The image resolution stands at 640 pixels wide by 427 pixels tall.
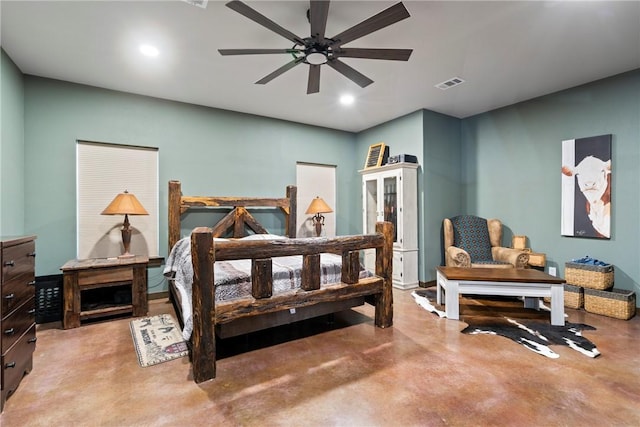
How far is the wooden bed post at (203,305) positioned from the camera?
6.63 feet

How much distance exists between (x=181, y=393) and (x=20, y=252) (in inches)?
56.1

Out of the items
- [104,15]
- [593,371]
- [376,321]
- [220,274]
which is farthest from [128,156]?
[593,371]

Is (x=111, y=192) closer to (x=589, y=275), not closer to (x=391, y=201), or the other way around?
(x=391, y=201)

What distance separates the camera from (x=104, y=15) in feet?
7.80

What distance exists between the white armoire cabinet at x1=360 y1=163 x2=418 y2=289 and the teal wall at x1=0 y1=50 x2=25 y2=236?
443 centimetres

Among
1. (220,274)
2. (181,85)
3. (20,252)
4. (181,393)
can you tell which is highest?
(181,85)

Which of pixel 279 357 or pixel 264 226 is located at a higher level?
pixel 264 226

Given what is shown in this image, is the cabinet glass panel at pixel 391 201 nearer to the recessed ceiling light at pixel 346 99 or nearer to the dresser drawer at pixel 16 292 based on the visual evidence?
the recessed ceiling light at pixel 346 99

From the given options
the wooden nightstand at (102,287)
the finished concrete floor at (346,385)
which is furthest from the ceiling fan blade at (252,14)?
the wooden nightstand at (102,287)

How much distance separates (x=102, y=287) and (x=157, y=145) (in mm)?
1902

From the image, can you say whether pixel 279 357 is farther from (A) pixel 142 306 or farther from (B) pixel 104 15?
(B) pixel 104 15

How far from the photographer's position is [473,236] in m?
4.54

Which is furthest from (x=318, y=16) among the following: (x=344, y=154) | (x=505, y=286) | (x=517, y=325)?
(x=344, y=154)

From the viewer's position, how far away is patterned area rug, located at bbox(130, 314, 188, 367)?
242 cm
